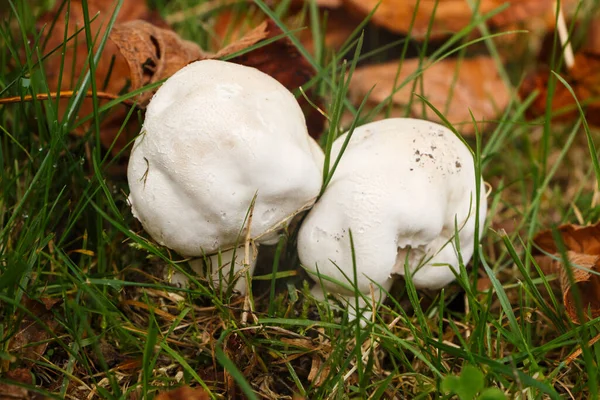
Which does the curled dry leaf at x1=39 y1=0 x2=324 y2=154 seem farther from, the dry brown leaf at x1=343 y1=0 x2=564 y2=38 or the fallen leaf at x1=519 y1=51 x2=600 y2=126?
the fallen leaf at x1=519 y1=51 x2=600 y2=126

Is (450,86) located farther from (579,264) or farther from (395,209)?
(395,209)

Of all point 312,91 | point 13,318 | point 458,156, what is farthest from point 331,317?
point 312,91

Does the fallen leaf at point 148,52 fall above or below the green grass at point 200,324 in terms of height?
above

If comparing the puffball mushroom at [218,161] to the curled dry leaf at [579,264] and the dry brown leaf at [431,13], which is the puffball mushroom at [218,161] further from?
the dry brown leaf at [431,13]

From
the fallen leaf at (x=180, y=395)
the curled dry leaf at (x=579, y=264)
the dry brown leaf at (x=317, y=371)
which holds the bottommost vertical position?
the dry brown leaf at (x=317, y=371)

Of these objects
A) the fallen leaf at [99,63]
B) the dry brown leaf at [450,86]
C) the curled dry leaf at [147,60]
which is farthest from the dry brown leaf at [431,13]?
the fallen leaf at [99,63]

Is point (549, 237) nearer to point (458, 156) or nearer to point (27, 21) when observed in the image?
point (458, 156)

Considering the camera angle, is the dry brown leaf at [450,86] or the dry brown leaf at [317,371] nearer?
the dry brown leaf at [317,371]

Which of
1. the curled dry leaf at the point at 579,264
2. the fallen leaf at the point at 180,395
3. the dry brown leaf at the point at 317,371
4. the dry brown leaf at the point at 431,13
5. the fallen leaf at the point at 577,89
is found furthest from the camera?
the dry brown leaf at the point at 431,13
